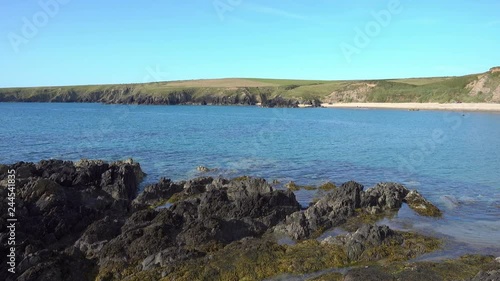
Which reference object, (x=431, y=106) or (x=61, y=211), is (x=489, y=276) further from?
(x=431, y=106)

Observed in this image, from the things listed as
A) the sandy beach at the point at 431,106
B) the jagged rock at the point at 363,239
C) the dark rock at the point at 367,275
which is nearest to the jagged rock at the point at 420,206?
the jagged rock at the point at 363,239

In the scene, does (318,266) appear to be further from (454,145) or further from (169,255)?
(454,145)

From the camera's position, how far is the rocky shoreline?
14.9 meters

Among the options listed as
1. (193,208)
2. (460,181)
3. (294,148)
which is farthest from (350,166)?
(193,208)

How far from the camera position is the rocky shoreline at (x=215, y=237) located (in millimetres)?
14883

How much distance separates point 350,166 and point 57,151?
36.4m

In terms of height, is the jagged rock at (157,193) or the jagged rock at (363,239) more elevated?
the jagged rock at (363,239)

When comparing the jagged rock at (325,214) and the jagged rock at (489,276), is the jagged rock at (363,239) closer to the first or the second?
the jagged rock at (325,214)

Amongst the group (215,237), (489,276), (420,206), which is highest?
(489,276)

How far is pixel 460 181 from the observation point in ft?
110

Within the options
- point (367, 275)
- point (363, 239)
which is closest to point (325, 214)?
point (363, 239)

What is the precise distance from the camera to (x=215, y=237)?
18094mm

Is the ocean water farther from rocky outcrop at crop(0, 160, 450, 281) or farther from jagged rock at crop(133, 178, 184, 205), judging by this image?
jagged rock at crop(133, 178, 184, 205)

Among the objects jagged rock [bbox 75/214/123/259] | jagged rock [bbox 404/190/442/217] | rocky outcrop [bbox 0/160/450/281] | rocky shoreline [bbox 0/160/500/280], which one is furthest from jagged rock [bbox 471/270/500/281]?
jagged rock [bbox 75/214/123/259]
